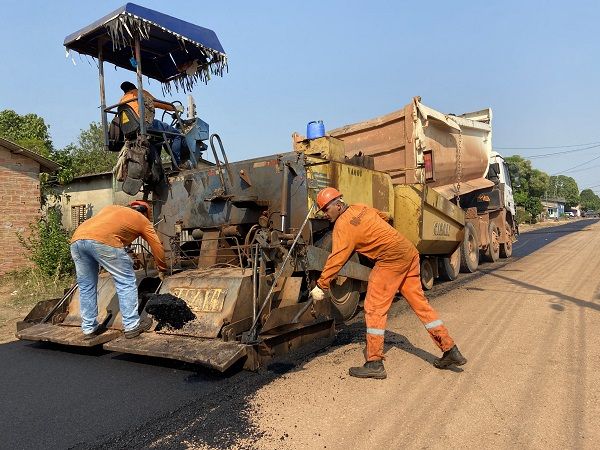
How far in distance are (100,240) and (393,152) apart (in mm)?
5160

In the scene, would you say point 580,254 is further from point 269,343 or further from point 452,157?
point 269,343

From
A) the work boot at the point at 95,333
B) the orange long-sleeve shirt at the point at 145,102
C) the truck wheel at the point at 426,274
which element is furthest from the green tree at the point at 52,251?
the truck wheel at the point at 426,274

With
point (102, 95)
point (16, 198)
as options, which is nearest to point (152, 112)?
point (102, 95)

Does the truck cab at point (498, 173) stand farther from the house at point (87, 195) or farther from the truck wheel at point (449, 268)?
the house at point (87, 195)

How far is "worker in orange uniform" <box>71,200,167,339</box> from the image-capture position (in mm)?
4293

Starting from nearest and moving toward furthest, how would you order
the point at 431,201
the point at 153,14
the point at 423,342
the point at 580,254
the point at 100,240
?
the point at 100,240 → the point at 423,342 → the point at 153,14 → the point at 431,201 → the point at 580,254

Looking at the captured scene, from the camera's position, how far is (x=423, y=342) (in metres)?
4.62

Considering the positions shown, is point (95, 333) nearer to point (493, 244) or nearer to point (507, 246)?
point (493, 244)

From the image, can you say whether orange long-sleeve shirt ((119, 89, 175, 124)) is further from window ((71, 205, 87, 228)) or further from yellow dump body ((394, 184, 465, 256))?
window ((71, 205, 87, 228))

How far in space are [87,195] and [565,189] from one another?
11363 cm

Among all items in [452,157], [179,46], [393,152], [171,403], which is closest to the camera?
[171,403]

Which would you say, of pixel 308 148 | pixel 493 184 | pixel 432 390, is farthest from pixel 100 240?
pixel 493 184

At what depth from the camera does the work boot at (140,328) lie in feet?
13.7

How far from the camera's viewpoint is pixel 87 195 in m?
16.9
